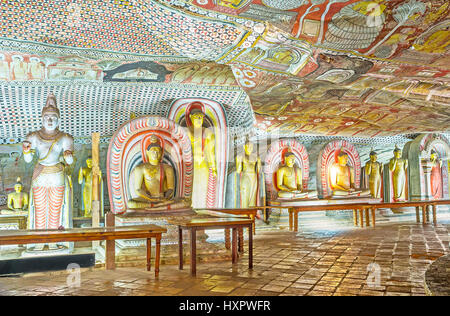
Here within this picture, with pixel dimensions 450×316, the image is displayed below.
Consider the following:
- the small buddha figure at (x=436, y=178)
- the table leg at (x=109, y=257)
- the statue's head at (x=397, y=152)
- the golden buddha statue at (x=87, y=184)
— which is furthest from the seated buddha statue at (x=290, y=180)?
the table leg at (x=109, y=257)

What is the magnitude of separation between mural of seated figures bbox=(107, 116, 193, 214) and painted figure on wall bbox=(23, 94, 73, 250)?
91cm

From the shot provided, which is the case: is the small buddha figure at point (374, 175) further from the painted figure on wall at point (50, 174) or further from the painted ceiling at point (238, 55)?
the painted figure on wall at point (50, 174)

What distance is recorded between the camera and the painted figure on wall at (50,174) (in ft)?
Answer: 22.4

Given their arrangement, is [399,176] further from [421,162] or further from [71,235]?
[71,235]

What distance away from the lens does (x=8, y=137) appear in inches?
366

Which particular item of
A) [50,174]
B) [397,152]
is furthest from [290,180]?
[50,174]

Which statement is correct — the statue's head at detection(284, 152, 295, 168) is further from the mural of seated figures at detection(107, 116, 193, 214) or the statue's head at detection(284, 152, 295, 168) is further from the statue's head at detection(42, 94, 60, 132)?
the statue's head at detection(42, 94, 60, 132)

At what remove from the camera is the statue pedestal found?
5.32m

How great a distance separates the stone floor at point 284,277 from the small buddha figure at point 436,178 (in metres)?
8.28

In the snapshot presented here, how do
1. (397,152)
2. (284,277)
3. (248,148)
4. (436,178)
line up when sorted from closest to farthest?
(284,277), (248,148), (397,152), (436,178)

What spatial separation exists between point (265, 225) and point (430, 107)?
5.19 meters

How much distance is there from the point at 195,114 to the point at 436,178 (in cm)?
979

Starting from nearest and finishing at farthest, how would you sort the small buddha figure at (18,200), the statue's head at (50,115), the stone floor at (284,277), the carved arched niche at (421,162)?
the stone floor at (284,277) < the statue's head at (50,115) < the small buddha figure at (18,200) < the carved arched niche at (421,162)

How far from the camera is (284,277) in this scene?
423 centimetres
